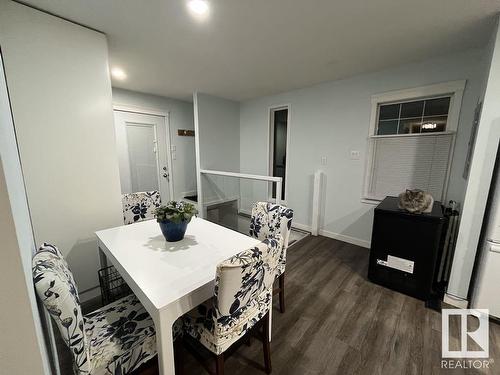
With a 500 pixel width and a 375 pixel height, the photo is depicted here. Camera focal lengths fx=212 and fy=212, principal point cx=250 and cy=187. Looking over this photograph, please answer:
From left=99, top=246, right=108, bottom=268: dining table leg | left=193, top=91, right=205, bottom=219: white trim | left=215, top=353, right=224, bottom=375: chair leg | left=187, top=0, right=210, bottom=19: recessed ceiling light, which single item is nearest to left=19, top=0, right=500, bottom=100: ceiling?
left=187, top=0, right=210, bottom=19: recessed ceiling light

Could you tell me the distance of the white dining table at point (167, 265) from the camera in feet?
3.16

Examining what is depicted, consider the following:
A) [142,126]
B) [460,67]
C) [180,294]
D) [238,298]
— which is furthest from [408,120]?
[142,126]

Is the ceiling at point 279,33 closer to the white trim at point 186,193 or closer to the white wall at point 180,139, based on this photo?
the white wall at point 180,139

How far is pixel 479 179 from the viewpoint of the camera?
68.2 inches

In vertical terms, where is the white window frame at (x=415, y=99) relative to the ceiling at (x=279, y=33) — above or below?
below

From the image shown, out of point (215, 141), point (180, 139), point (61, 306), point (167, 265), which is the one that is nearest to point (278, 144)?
point (215, 141)

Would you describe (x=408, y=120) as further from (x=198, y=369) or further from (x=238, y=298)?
(x=198, y=369)

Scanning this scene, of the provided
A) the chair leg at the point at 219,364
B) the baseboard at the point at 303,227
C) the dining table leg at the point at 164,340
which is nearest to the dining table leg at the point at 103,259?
the dining table leg at the point at 164,340

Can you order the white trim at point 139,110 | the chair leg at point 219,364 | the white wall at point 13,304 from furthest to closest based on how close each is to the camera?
the white trim at point 139,110 < the chair leg at point 219,364 < the white wall at point 13,304

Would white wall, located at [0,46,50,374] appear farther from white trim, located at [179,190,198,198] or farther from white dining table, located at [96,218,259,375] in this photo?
white trim, located at [179,190,198,198]

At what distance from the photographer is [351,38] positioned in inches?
75.9

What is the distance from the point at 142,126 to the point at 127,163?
0.72 metres

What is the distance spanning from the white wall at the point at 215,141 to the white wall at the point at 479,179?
301cm

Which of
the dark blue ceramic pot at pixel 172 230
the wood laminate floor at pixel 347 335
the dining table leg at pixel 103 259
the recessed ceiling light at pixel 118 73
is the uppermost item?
the recessed ceiling light at pixel 118 73
